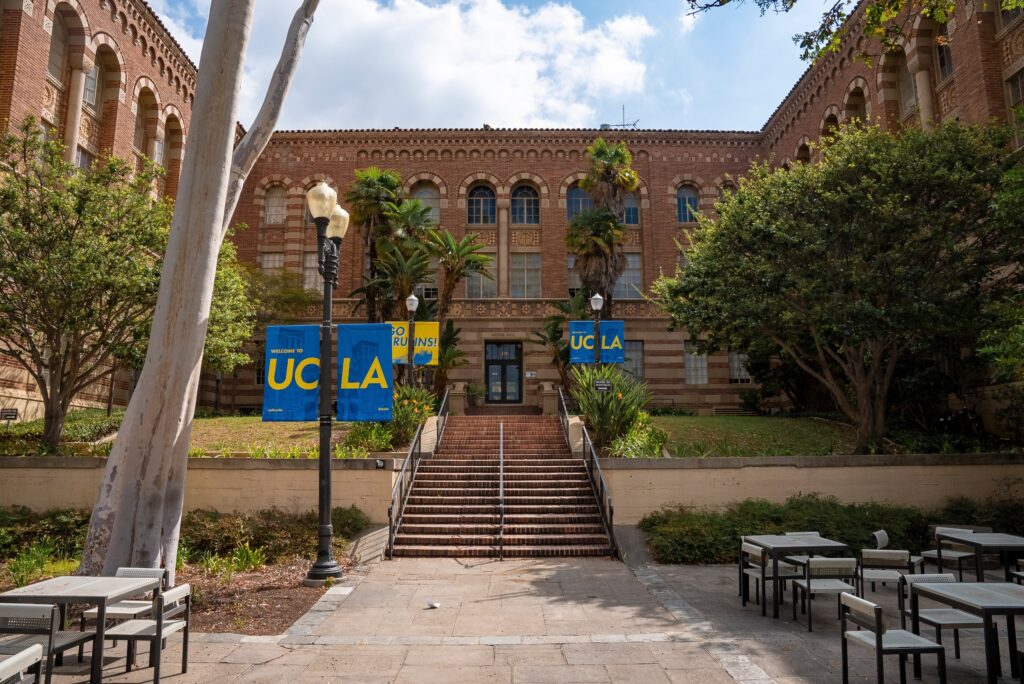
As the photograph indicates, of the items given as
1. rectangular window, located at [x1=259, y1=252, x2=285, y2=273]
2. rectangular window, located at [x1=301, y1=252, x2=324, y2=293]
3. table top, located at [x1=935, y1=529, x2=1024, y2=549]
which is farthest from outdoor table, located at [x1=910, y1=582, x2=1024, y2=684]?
rectangular window, located at [x1=259, y1=252, x2=285, y2=273]

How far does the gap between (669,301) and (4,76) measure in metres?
20.7

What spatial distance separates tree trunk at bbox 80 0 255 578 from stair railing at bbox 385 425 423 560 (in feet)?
13.8

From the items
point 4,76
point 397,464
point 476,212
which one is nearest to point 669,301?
point 397,464

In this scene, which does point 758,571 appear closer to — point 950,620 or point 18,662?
point 950,620

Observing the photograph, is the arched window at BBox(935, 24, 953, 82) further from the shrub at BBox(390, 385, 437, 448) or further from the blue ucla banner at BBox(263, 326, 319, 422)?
the blue ucla banner at BBox(263, 326, 319, 422)

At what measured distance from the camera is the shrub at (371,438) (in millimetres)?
16641

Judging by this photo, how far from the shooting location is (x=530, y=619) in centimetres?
801

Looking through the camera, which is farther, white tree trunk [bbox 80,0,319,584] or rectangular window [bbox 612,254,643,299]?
rectangular window [bbox 612,254,643,299]

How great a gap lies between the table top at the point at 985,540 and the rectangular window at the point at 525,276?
25182 mm

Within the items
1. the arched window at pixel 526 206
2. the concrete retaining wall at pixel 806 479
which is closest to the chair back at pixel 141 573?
the concrete retaining wall at pixel 806 479

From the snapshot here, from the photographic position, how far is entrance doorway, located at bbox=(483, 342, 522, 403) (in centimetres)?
3109

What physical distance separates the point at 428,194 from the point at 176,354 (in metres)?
26.8

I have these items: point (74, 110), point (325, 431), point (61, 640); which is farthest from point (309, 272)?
point (61, 640)

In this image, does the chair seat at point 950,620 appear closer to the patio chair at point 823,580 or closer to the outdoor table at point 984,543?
the patio chair at point 823,580
